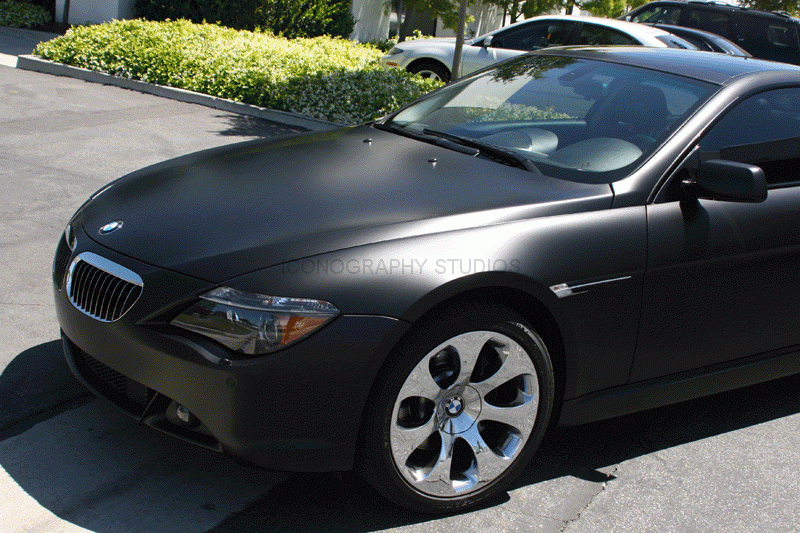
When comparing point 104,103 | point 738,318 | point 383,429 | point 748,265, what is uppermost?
point 748,265

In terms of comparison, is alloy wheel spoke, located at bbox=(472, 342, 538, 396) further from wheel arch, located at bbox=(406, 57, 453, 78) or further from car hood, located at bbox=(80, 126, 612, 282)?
wheel arch, located at bbox=(406, 57, 453, 78)

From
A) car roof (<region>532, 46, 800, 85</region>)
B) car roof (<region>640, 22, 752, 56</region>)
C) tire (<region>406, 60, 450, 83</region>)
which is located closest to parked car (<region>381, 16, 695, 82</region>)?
tire (<region>406, 60, 450, 83</region>)

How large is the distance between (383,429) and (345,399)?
18 centimetres

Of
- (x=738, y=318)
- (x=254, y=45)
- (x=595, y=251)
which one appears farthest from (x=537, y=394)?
(x=254, y=45)

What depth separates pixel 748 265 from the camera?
3.24 meters

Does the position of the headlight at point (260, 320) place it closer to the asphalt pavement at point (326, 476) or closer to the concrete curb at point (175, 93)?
the asphalt pavement at point (326, 476)

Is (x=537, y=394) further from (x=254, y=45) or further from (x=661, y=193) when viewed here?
(x=254, y=45)

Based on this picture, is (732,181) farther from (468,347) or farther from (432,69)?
(432,69)

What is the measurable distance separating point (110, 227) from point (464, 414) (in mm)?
1447

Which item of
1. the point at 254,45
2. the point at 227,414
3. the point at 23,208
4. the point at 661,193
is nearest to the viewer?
the point at 227,414

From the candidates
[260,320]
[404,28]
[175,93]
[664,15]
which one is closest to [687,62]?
[260,320]

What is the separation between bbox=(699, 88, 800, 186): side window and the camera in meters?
3.36

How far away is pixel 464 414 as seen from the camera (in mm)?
2812

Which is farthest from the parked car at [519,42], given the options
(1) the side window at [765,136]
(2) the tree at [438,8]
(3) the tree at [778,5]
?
(3) the tree at [778,5]
